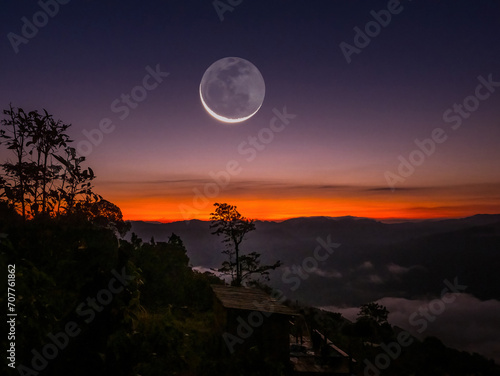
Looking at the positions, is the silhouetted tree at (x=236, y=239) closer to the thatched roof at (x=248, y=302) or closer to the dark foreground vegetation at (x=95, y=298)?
the dark foreground vegetation at (x=95, y=298)

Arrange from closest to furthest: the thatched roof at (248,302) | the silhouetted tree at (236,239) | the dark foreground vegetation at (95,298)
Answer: the dark foreground vegetation at (95,298) → the thatched roof at (248,302) → the silhouetted tree at (236,239)

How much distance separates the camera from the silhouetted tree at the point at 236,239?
141 feet

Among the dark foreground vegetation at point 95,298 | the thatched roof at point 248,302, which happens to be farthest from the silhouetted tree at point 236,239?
the thatched roof at point 248,302

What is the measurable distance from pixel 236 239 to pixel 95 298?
3550 centimetres

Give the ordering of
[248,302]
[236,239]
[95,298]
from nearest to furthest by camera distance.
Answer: [95,298] → [248,302] → [236,239]

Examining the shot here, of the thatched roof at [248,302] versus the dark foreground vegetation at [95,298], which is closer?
the dark foreground vegetation at [95,298]

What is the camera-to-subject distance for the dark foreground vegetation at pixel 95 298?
7203mm

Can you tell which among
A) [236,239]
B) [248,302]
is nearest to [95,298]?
[248,302]

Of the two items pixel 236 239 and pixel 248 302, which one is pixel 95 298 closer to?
pixel 248 302

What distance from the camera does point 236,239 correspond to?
143 feet

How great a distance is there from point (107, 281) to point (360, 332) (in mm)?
16991

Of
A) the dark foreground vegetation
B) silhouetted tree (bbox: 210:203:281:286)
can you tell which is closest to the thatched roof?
the dark foreground vegetation

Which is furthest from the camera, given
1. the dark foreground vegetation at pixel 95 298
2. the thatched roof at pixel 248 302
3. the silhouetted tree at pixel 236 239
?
the silhouetted tree at pixel 236 239

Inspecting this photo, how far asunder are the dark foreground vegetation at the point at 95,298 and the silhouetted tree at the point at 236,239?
254mm
